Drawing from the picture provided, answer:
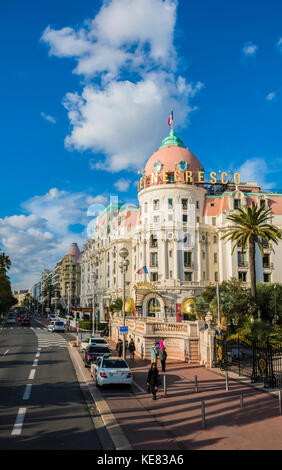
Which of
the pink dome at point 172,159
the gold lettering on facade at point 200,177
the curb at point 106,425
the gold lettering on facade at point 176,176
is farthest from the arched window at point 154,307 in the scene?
the curb at point 106,425

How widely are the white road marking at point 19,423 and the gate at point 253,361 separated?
1100 cm

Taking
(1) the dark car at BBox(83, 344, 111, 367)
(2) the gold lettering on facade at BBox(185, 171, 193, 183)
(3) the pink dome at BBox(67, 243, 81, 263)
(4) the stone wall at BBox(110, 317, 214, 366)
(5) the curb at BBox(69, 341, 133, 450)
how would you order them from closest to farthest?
1. (5) the curb at BBox(69, 341, 133, 450)
2. (1) the dark car at BBox(83, 344, 111, 367)
3. (4) the stone wall at BBox(110, 317, 214, 366)
4. (2) the gold lettering on facade at BBox(185, 171, 193, 183)
5. (3) the pink dome at BBox(67, 243, 81, 263)

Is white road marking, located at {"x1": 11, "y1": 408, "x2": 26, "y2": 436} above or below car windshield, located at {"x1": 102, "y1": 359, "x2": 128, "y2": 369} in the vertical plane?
Result: below

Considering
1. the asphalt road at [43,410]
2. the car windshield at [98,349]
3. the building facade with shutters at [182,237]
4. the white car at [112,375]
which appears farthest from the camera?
the building facade with shutters at [182,237]

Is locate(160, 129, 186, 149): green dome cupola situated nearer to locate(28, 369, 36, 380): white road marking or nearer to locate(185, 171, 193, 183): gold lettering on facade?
locate(185, 171, 193, 183): gold lettering on facade

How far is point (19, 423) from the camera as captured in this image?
12492mm

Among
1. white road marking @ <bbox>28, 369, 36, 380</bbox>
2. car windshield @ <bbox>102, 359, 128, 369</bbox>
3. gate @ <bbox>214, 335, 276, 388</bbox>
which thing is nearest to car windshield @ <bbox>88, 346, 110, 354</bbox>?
white road marking @ <bbox>28, 369, 36, 380</bbox>

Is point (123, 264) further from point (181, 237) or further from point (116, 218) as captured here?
point (116, 218)

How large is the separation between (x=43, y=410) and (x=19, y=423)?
1.88 meters

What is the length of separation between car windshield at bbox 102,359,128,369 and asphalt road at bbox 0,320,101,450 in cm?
172

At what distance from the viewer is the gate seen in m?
18.8

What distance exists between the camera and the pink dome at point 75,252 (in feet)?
478

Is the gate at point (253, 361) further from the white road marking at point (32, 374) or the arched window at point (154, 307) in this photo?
the arched window at point (154, 307)
